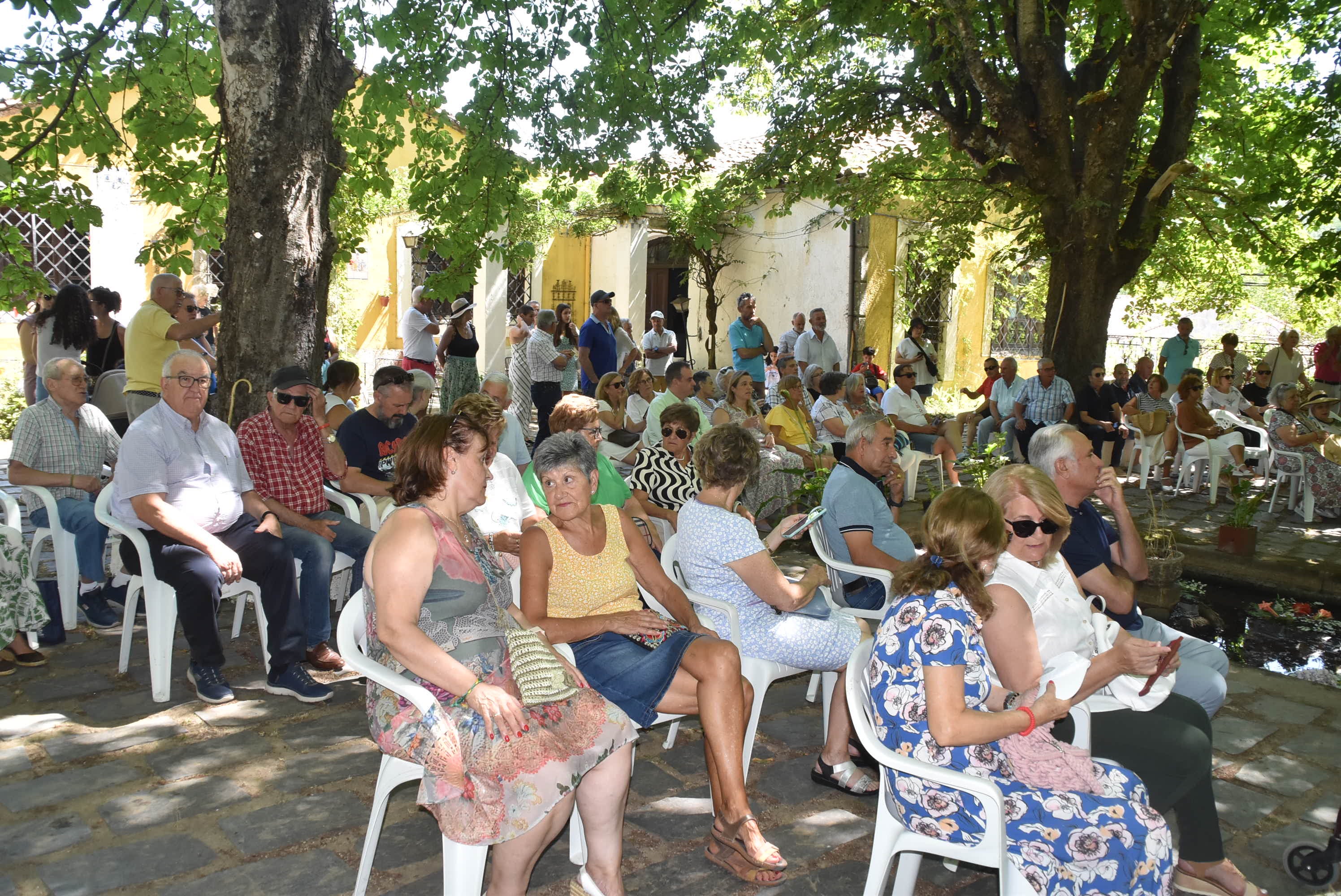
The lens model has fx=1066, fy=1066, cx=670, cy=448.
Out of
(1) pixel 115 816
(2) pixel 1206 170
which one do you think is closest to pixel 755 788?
(1) pixel 115 816

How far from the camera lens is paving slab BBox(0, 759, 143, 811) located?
10.7 feet

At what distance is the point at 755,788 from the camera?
11.6 feet

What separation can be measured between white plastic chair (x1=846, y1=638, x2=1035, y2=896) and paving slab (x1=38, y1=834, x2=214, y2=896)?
1.62 m

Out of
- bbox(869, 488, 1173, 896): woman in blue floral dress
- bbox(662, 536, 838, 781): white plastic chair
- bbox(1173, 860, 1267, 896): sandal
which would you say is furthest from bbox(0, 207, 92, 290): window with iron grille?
bbox(1173, 860, 1267, 896): sandal

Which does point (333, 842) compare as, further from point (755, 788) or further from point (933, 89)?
point (933, 89)

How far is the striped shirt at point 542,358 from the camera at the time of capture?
995 cm

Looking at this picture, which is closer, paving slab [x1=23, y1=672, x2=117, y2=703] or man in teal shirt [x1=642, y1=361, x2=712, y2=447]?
paving slab [x1=23, y1=672, x2=117, y2=703]

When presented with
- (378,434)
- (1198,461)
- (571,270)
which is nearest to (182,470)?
(378,434)

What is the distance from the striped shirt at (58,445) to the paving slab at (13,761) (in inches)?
63.4

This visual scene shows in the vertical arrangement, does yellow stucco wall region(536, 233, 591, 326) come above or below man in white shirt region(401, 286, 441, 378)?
above

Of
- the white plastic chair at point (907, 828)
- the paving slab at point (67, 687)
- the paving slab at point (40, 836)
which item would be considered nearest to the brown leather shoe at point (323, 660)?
the paving slab at point (67, 687)

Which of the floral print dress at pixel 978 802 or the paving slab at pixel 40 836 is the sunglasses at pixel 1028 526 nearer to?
the floral print dress at pixel 978 802

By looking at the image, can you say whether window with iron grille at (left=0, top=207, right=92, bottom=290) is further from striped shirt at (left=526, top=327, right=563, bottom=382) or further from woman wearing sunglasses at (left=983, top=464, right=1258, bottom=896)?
woman wearing sunglasses at (left=983, top=464, right=1258, bottom=896)

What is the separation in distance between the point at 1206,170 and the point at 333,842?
37.0 feet
